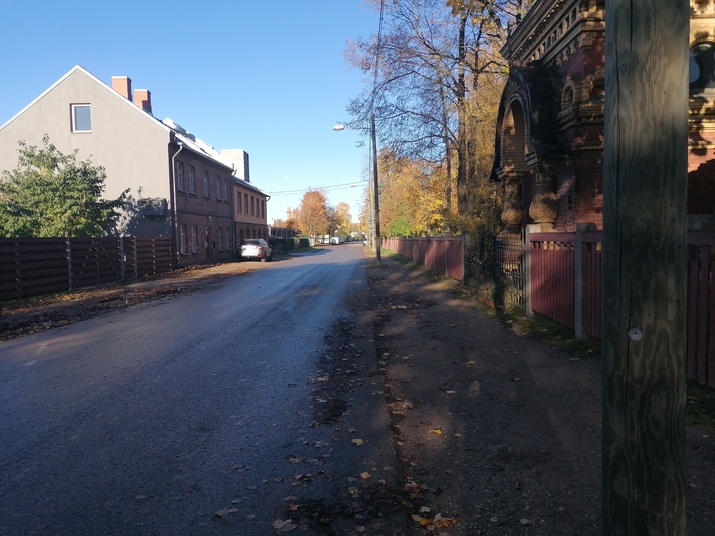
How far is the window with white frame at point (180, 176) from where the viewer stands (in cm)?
2920

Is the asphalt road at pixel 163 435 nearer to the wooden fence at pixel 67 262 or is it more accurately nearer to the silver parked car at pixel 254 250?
the wooden fence at pixel 67 262

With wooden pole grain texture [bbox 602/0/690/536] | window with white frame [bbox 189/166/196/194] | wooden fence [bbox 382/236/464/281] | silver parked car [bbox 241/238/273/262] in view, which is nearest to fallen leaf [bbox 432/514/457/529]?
wooden pole grain texture [bbox 602/0/690/536]

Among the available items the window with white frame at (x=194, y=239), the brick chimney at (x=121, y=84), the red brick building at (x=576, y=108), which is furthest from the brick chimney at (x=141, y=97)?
the red brick building at (x=576, y=108)

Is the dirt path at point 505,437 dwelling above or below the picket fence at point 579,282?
below

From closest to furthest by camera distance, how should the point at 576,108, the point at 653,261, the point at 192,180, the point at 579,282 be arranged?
the point at 653,261 → the point at 579,282 → the point at 576,108 → the point at 192,180

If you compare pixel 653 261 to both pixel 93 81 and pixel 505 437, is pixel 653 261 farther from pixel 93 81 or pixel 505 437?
pixel 93 81

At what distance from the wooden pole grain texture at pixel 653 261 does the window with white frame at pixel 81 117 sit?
31.0m

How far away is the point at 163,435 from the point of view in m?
4.67

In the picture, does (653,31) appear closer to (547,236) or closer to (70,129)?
(547,236)

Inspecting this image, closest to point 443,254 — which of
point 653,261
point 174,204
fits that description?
point 174,204

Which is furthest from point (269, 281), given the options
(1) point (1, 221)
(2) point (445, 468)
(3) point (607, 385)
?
(3) point (607, 385)

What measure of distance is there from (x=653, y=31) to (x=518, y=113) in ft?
42.5

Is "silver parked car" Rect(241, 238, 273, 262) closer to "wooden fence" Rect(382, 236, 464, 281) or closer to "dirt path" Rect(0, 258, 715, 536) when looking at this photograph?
"wooden fence" Rect(382, 236, 464, 281)

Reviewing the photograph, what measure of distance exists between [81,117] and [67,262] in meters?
14.1
